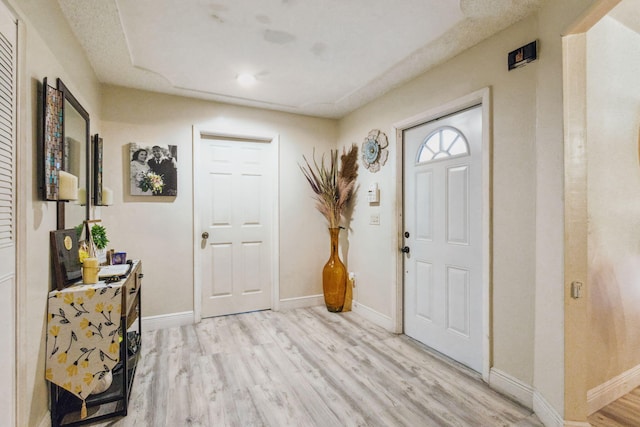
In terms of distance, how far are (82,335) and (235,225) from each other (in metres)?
2.00

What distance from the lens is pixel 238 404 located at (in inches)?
76.3

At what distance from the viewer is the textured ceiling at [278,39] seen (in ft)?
6.08

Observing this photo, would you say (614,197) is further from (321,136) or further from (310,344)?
(321,136)

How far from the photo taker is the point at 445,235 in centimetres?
255

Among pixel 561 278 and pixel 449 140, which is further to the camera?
pixel 449 140

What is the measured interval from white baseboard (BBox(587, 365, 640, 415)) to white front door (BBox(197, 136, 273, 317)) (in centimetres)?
292

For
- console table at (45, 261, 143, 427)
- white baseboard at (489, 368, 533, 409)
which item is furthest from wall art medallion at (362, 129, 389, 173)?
console table at (45, 261, 143, 427)

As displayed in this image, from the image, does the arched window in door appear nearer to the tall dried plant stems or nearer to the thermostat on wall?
the thermostat on wall

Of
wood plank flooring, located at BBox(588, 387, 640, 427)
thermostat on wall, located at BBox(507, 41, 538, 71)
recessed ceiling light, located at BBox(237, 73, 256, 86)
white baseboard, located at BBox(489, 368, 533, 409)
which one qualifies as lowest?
wood plank flooring, located at BBox(588, 387, 640, 427)

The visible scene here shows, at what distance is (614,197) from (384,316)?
2.05 meters

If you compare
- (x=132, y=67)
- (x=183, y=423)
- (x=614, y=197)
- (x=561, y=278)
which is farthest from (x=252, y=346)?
(x=614, y=197)

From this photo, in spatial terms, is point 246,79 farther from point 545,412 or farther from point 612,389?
point 612,389

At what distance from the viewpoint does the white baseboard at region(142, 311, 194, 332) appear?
10.1ft

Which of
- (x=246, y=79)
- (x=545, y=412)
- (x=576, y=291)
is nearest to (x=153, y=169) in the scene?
(x=246, y=79)
